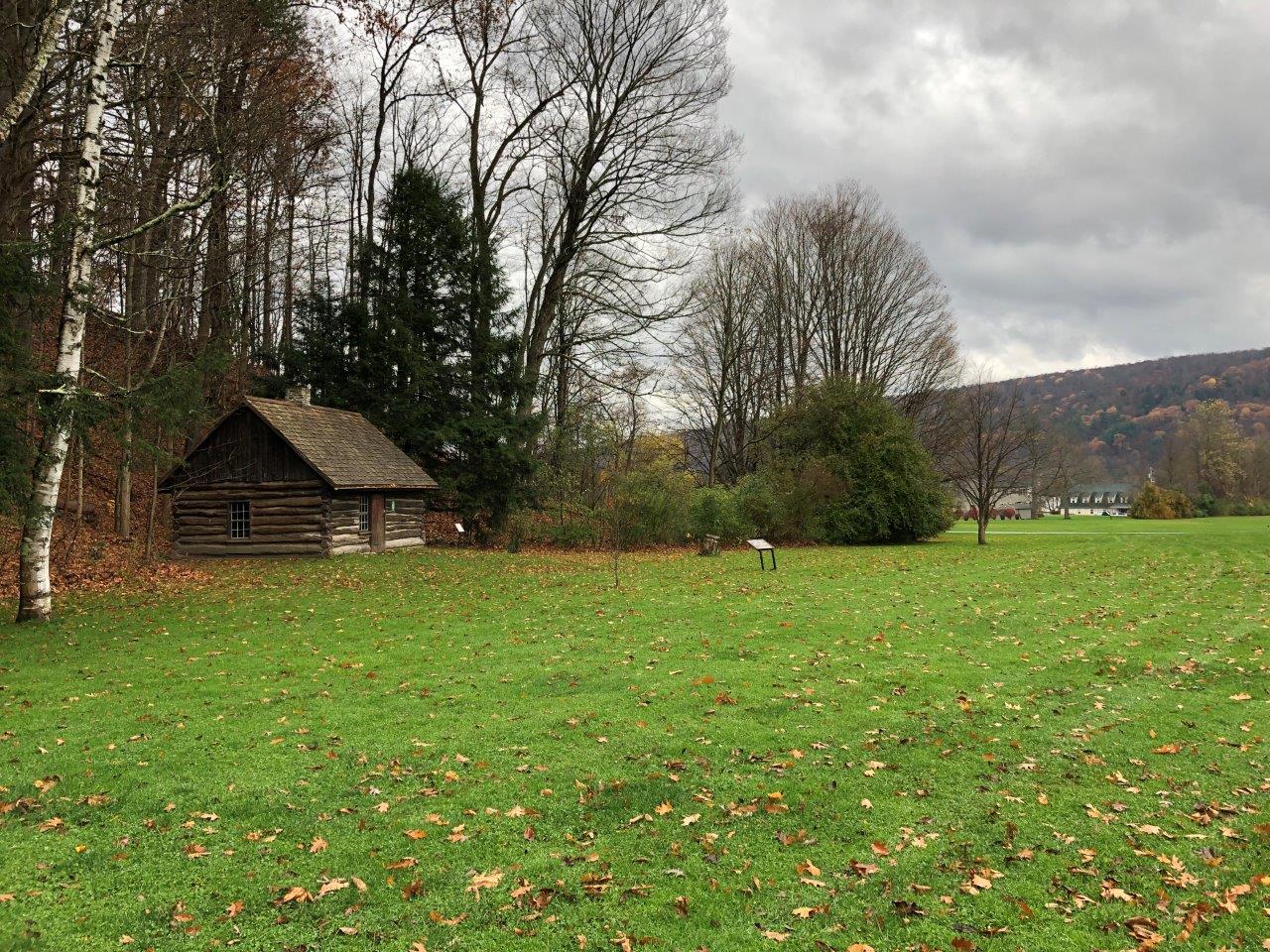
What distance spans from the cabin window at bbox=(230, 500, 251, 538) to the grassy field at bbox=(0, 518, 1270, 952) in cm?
1150

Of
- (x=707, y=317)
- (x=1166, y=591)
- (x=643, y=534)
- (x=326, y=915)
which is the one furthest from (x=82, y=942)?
(x=707, y=317)

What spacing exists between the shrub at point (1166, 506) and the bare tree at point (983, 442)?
73.3 ft

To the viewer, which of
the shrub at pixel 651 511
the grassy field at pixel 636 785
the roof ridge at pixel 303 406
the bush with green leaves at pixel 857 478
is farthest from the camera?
the bush with green leaves at pixel 857 478

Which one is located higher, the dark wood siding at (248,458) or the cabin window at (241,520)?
the dark wood siding at (248,458)

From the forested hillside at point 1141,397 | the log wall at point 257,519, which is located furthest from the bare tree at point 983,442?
the forested hillside at point 1141,397

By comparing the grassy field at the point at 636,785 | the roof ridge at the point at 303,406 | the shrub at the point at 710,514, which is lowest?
the grassy field at the point at 636,785

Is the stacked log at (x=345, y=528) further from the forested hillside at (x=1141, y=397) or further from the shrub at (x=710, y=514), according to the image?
the forested hillside at (x=1141, y=397)

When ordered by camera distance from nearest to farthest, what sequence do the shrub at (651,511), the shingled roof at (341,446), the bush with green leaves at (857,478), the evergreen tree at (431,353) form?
the shingled roof at (341,446) → the shrub at (651,511) → the evergreen tree at (431,353) → the bush with green leaves at (857,478)

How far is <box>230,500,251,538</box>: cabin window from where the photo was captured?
23.3 metres

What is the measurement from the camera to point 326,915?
420cm

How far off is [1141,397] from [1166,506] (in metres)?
61.6

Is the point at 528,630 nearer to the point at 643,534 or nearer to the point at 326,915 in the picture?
the point at 326,915

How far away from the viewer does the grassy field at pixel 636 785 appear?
4148mm

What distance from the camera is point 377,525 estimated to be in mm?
25391
